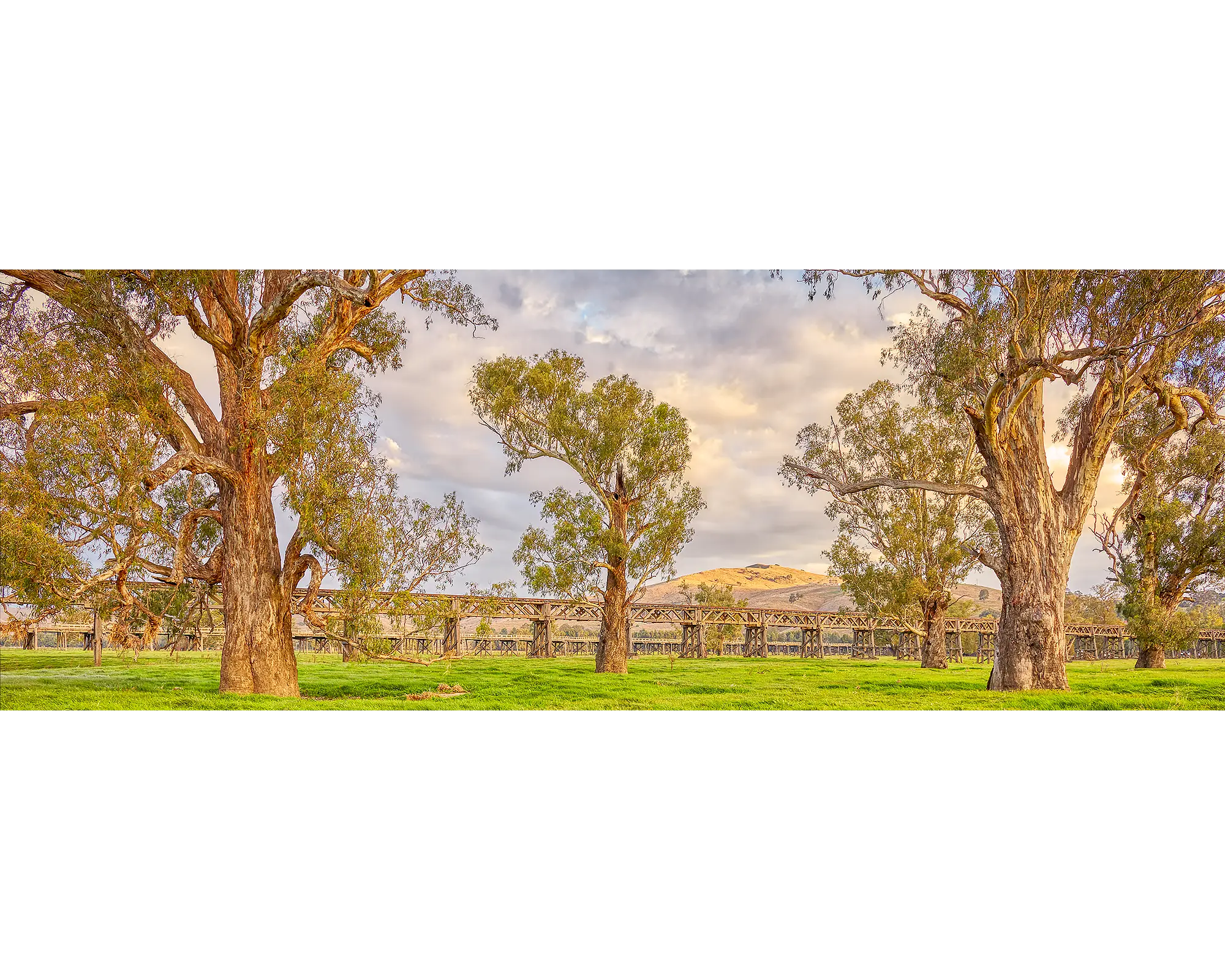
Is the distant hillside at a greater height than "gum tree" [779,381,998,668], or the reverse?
"gum tree" [779,381,998,668]

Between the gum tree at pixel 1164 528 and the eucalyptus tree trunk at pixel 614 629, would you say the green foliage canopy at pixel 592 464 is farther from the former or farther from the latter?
the gum tree at pixel 1164 528

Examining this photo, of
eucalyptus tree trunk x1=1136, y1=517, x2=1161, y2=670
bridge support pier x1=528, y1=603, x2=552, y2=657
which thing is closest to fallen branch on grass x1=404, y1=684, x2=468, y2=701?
bridge support pier x1=528, y1=603, x2=552, y2=657

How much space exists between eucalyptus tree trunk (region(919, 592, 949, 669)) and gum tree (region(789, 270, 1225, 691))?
138 cm

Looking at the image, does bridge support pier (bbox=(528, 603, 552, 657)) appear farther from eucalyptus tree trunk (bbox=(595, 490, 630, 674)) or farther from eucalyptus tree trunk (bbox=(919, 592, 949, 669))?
eucalyptus tree trunk (bbox=(919, 592, 949, 669))

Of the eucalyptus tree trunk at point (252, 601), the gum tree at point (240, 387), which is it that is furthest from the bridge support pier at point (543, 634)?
the eucalyptus tree trunk at point (252, 601)

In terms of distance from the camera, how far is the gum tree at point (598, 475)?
28.0ft

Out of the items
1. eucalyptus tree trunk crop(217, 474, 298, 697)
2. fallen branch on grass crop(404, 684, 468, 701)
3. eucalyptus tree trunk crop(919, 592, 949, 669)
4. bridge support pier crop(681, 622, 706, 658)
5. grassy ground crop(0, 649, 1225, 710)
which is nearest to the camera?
grassy ground crop(0, 649, 1225, 710)

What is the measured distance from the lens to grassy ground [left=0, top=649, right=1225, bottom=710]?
272 inches

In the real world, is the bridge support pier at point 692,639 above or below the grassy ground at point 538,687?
above

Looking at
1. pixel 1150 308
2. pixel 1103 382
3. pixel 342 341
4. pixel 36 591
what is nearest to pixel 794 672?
pixel 1103 382

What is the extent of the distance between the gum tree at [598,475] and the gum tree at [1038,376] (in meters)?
2.01

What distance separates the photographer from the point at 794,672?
906 cm
